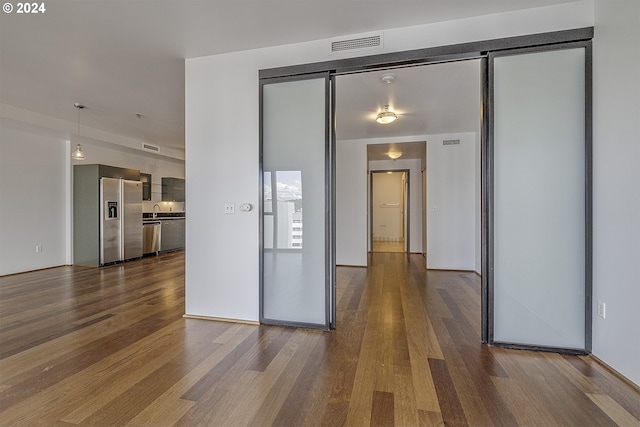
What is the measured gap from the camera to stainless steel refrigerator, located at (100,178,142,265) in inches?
244

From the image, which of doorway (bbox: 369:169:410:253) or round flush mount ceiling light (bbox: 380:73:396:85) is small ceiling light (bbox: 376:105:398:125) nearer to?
round flush mount ceiling light (bbox: 380:73:396:85)

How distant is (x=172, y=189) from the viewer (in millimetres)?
8578

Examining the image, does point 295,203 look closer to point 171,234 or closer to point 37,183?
point 37,183

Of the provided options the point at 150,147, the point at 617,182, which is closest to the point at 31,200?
the point at 150,147

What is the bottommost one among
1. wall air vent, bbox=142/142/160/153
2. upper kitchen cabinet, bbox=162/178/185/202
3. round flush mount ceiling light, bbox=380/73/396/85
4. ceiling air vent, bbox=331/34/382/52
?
upper kitchen cabinet, bbox=162/178/185/202

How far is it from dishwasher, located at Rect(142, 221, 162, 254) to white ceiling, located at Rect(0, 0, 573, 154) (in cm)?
356

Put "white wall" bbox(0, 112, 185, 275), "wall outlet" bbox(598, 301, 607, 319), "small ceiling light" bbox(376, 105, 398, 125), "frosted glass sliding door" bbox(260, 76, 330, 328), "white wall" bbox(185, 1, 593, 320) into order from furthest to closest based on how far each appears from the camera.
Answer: "white wall" bbox(0, 112, 185, 275) < "small ceiling light" bbox(376, 105, 398, 125) < "white wall" bbox(185, 1, 593, 320) < "frosted glass sliding door" bbox(260, 76, 330, 328) < "wall outlet" bbox(598, 301, 607, 319)

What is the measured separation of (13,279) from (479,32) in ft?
23.6

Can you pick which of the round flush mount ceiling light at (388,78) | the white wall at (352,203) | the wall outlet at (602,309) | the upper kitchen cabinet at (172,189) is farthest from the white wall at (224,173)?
the upper kitchen cabinet at (172,189)

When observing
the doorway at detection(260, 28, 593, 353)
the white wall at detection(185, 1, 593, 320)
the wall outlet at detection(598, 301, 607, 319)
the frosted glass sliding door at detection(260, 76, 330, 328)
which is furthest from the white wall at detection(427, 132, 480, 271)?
the white wall at detection(185, 1, 593, 320)

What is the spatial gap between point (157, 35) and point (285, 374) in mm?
3085

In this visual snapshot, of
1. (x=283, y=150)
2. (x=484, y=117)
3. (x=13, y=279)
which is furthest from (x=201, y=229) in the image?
(x=13, y=279)

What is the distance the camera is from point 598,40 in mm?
2266

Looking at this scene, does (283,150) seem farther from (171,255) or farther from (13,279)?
(171,255)
